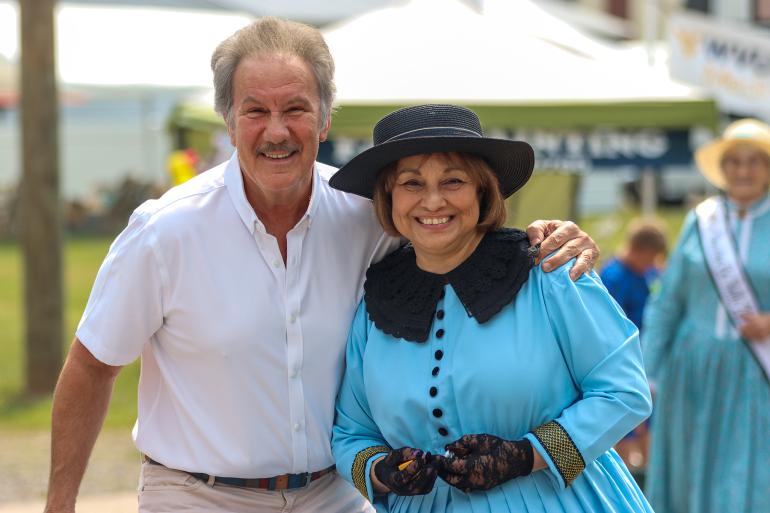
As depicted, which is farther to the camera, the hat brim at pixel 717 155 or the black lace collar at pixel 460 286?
the hat brim at pixel 717 155

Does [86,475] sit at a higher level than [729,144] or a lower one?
lower

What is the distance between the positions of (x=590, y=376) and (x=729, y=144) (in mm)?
3564

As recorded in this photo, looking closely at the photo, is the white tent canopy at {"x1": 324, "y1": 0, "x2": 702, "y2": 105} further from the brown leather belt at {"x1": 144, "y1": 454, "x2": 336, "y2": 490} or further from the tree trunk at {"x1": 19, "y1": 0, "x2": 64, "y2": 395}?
the brown leather belt at {"x1": 144, "y1": 454, "x2": 336, "y2": 490}

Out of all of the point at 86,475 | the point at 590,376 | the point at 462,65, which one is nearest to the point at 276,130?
the point at 590,376

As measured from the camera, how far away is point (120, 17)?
71.5 ft

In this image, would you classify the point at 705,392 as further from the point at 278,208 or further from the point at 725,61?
the point at 725,61

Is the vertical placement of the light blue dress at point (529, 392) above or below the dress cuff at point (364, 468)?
above

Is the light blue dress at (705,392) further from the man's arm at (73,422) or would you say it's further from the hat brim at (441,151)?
the man's arm at (73,422)

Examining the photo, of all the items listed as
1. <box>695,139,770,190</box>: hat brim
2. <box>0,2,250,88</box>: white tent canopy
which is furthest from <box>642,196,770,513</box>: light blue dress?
<box>0,2,250,88</box>: white tent canopy

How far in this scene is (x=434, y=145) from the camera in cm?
302

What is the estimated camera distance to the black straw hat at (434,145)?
3037 mm

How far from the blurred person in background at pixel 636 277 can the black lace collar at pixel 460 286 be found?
184 inches

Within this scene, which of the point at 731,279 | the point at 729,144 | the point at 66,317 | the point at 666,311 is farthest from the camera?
the point at 66,317

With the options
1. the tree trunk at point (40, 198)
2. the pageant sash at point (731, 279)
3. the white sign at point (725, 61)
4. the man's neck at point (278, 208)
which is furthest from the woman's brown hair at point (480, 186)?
the white sign at point (725, 61)
